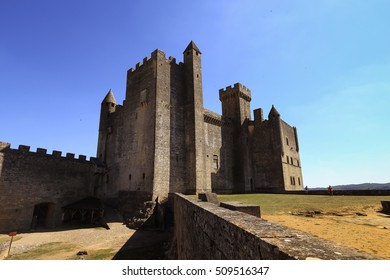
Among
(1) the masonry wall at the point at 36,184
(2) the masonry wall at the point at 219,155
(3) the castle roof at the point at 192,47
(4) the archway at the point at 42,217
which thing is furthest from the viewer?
(2) the masonry wall at the point at 219,155

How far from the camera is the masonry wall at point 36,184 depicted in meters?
21.4

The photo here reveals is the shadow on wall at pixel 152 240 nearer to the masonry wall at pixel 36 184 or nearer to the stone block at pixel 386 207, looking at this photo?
the stone block at pixel 386 207

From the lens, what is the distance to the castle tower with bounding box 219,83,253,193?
1228 inches

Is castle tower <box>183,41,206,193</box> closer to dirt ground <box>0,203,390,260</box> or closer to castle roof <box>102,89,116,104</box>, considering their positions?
dirt ground <box>0,203,390,260</box>

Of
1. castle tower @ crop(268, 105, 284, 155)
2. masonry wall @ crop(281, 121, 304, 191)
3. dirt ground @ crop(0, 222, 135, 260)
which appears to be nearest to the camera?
dirt ground @ crop(0, 222, 135, 260)

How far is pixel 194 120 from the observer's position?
82.8 feet

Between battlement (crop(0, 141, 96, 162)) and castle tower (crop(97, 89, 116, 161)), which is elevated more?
castle tower (crop(97, 89, 116, 161))

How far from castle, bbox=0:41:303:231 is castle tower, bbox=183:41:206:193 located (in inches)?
4.4

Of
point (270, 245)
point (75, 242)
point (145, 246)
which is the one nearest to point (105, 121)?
point (75, 242)

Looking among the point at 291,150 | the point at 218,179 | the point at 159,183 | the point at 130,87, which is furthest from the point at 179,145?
the point at 291,150

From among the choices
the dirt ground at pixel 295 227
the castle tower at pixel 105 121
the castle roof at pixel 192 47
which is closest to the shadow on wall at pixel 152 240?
the dirt ground at pixel 295 227

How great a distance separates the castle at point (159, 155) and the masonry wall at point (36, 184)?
8 centimetres

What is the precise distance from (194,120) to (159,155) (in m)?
5.90

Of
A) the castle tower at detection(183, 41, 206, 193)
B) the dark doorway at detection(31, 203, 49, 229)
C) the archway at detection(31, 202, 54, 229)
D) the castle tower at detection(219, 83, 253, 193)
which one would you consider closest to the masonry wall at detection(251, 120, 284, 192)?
the castle tower at detection(219, 83, 253, 193)
